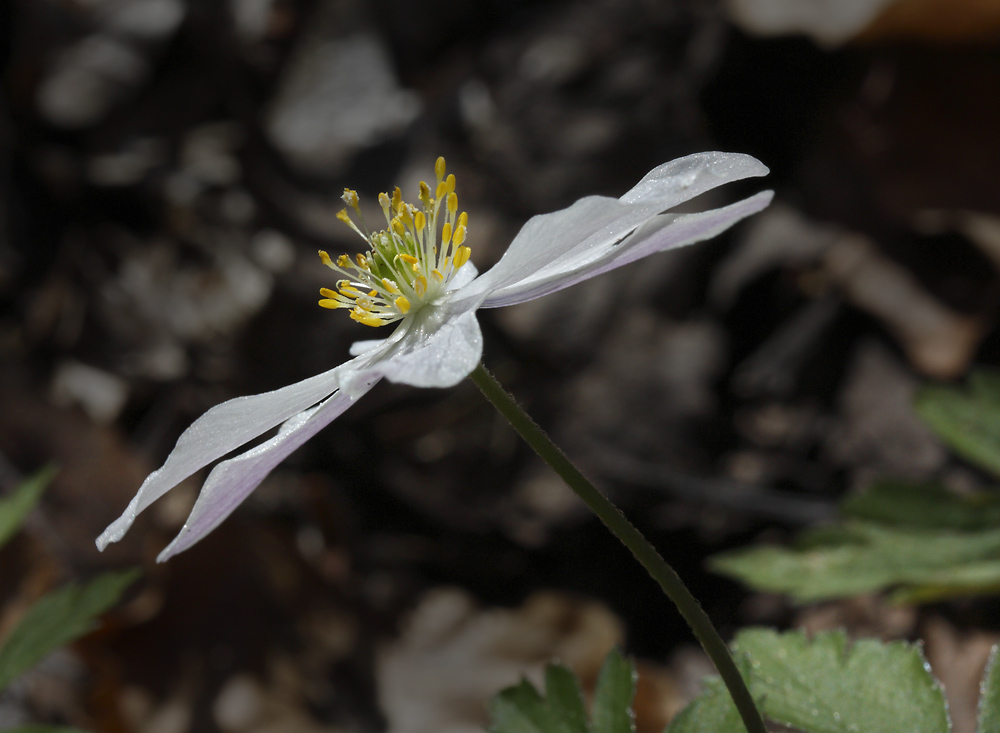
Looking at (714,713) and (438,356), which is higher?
(438,356)

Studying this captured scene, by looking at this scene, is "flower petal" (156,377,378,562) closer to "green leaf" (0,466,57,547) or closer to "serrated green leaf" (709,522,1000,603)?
"green leaf" (0,466,57,547)

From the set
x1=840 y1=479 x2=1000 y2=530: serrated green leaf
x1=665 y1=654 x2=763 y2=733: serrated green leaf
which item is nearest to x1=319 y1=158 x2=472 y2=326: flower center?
x1=665 y1=654 x2=763 y2=733: serrated green leaf

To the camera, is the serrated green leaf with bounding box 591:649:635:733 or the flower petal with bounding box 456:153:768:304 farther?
the serrated green leaf with bounding box 591:649:635:733

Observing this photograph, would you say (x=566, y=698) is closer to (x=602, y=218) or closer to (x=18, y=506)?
(x=602, y=218)

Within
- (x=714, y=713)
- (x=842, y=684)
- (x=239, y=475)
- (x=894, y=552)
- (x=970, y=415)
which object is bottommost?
(x=894, y=552)

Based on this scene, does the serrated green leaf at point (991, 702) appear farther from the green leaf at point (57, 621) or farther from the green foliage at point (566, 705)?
the green leaf at point (57, 621)

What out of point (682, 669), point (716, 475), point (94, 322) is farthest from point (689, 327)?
point (94, 322)

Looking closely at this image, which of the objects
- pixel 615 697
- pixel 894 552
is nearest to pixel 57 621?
pixel 615 697

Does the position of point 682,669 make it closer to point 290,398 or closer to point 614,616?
point 614,616
